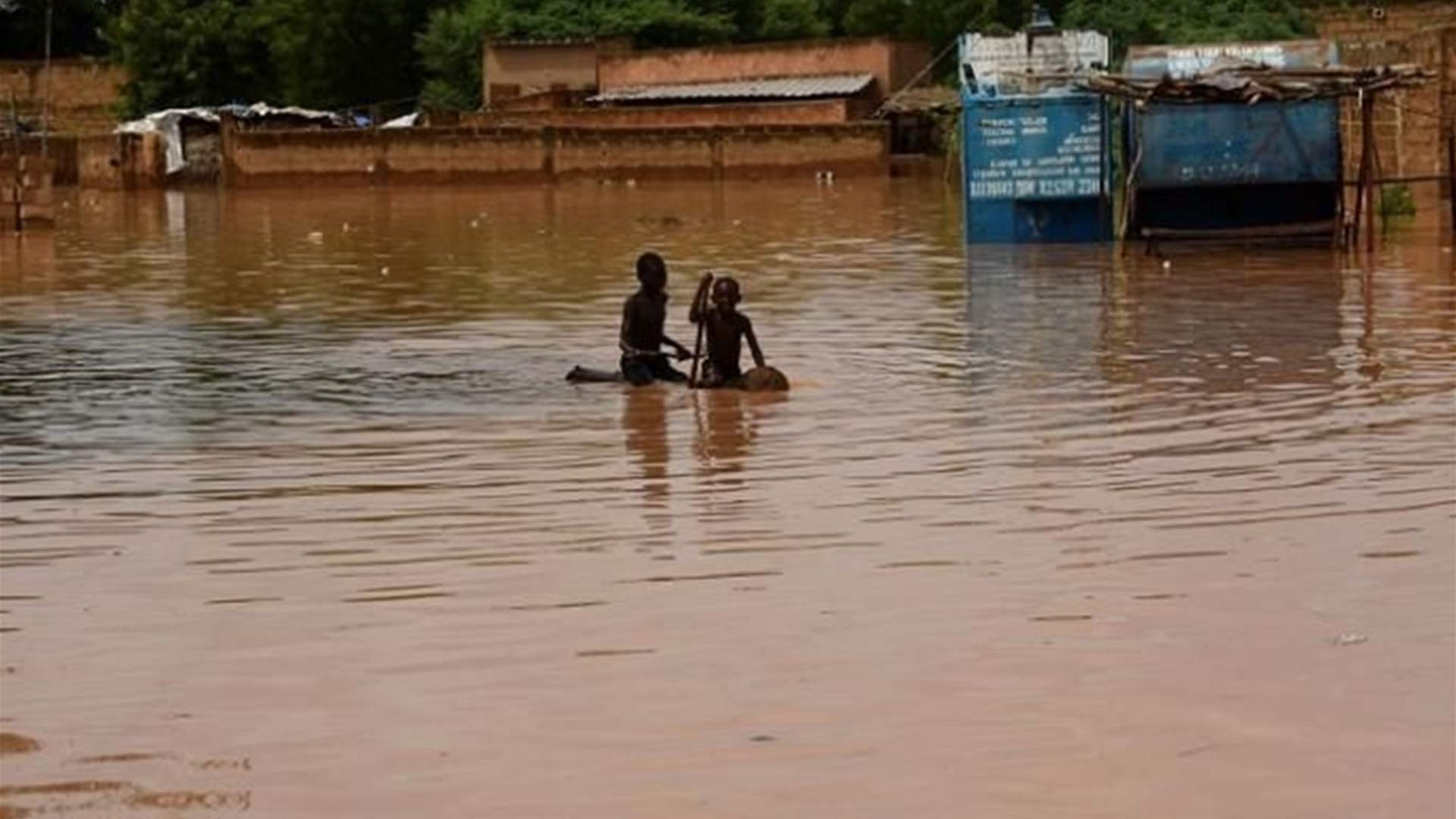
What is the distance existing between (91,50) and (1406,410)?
71217 mm

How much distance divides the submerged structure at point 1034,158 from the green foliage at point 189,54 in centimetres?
4354

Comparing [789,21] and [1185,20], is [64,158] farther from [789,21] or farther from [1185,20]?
[1185,20]

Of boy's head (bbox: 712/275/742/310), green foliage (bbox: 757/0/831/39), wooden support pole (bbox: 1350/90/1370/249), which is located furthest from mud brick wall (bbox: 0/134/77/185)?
boy's head (bbox: 712/275/742/310)

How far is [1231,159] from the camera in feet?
88.9

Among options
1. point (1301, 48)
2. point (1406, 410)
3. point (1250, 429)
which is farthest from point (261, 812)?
point (1301, 48)

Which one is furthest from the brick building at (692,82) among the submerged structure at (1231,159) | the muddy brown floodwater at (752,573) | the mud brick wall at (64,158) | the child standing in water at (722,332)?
the child standing in water at (722,332)

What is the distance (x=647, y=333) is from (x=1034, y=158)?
13451 millimetres

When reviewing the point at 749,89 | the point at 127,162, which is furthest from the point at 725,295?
the point at 127,162

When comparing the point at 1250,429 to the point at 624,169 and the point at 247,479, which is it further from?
the point at 624,169

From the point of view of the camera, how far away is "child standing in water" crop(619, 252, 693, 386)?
50.7 ft

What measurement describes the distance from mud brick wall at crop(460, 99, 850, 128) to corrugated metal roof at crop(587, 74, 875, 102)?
1.11 m

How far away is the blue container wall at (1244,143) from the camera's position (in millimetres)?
26922

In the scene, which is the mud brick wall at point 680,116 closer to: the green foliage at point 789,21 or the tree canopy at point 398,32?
Result: the tree canopy at point 398,32

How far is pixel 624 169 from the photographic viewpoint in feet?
177
